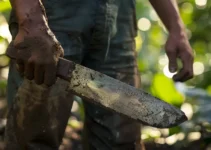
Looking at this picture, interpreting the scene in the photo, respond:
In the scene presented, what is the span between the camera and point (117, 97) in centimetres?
201

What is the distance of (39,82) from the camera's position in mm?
2000

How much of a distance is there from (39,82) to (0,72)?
199 centimetres

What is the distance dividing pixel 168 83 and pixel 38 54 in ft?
4.66

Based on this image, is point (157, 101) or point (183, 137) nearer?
A: point (157, 101)

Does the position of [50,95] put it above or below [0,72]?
above

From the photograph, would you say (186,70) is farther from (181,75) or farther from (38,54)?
(38,54)

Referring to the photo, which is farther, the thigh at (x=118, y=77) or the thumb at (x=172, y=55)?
the thumb at (x=172, y=55)

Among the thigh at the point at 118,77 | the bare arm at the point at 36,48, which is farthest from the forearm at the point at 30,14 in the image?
the thigh at the point at 118,77

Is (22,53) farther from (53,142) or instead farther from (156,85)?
(156,85)

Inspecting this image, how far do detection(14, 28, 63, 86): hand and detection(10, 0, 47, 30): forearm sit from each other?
0.02 m

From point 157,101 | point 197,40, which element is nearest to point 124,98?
point 157,101

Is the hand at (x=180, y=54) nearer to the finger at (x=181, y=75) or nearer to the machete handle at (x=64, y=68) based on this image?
the finger at (x=181, y=75)

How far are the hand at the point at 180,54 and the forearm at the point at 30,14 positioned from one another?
681 millimetres

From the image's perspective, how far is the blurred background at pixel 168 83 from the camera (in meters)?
3.26
